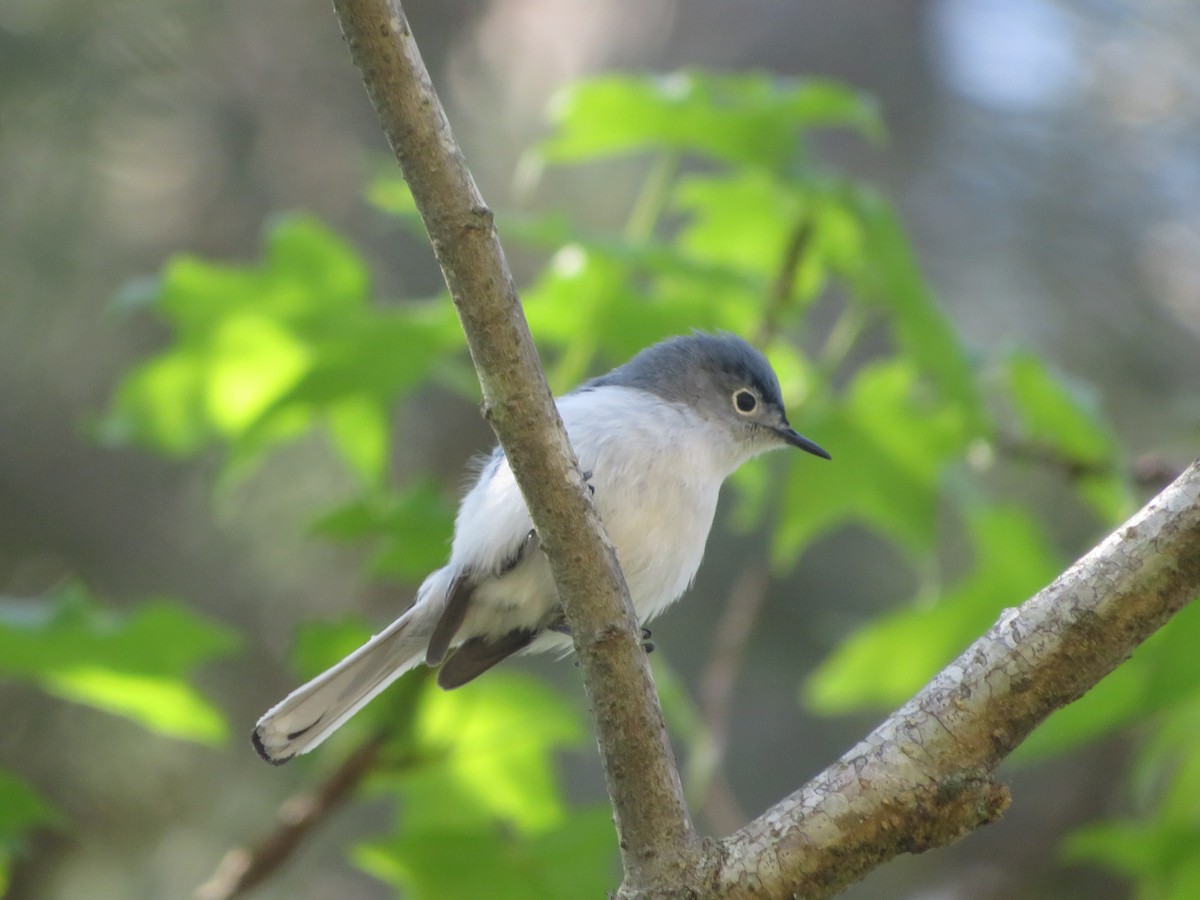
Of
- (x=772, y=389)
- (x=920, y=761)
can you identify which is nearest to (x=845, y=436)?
(x=772, y=389)

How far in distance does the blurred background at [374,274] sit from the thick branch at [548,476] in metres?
1.56

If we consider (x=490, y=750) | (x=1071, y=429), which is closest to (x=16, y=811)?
(x=490, y=750)

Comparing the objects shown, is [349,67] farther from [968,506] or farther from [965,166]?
[968,506]

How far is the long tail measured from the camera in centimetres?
205

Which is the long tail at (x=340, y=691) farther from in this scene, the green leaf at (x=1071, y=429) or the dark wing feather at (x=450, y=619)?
the green leaf at (x=1071, y=429)

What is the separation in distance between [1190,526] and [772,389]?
1326mm

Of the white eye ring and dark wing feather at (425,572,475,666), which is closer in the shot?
dark wing feather at (425,572,475,666)

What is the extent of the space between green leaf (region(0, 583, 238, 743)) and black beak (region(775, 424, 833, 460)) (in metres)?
1.14

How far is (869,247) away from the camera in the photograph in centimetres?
212

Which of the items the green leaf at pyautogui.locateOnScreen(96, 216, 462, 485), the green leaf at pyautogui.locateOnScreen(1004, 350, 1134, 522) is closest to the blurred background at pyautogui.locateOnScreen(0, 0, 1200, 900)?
the green leaf at pyautogui.locateOnScreen(1004, 350, 1134, 522)

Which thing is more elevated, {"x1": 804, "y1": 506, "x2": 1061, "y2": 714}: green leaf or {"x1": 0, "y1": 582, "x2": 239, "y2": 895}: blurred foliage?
{"x1": 0, "y1": 582, "x2": 239, "y2": 895}: blurred foliage

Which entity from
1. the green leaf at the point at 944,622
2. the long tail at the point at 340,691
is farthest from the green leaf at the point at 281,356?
the green leaf at the point at 944,622

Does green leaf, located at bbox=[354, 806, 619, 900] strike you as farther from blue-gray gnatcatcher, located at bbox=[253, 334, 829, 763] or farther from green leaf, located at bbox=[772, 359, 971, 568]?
green leaf, located at bbox=[772, 359, 971, 568]

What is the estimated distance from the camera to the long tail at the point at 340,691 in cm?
205
